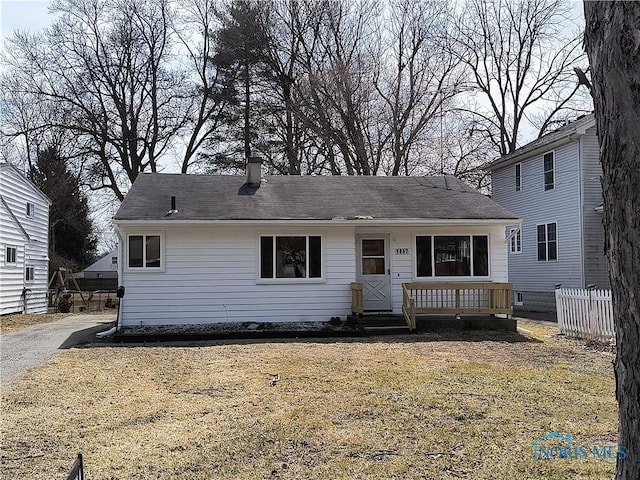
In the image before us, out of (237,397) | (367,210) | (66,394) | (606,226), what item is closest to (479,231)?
(367,210)

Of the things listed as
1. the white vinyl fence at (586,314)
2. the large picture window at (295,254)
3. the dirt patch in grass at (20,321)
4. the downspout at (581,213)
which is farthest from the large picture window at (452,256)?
the dirt patch in grass at (20,321)

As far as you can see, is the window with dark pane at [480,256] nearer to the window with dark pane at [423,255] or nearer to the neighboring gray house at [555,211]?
the window with dark pane at [423,255]

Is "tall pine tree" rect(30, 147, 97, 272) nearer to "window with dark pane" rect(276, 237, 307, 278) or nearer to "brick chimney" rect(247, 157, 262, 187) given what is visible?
"brick chimney" rect(247, 157, 262, 187)

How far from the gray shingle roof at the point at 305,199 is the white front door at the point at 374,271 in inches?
32.1

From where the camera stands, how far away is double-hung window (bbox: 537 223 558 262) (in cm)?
1885

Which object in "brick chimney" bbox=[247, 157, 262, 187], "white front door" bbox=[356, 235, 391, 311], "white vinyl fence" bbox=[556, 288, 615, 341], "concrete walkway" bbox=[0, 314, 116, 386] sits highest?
"brick chimney" bbox=[247, 157, 262, 187]

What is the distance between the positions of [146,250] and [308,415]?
851cm

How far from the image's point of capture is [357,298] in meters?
12.9

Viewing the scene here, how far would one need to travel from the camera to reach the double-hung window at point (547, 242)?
18855 millimetres

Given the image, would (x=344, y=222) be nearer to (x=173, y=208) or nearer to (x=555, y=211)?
(x=173, y=208)

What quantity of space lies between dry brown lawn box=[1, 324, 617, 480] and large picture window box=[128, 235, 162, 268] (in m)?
3.58

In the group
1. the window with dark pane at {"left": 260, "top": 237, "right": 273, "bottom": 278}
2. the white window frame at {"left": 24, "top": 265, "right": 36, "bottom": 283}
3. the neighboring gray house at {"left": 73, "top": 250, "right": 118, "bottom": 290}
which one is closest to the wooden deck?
the window with dark pane at {"left": 260, "top": 237, "right": 273, "bottom": 278}

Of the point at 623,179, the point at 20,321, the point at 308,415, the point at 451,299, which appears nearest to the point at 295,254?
the point at 451,299

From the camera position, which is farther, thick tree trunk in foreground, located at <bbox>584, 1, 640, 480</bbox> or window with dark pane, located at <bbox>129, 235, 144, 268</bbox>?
window with dark pane, located at <bbox>129, 235, 144, 268</bbox>
